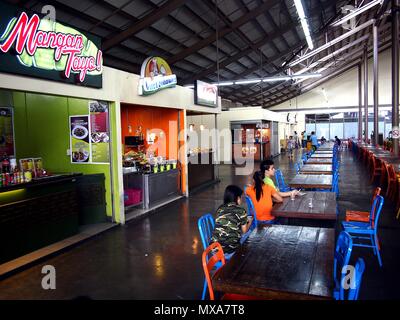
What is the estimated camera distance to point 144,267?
12.9ft

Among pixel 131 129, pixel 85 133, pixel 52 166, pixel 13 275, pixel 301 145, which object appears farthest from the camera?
pixel 301 145

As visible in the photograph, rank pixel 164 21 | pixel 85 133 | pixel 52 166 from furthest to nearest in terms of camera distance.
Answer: pixel 164 21
pixel 52 166
pixel 85 133

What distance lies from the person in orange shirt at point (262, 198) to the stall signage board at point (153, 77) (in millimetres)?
3193

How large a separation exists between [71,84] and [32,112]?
1.97 metres

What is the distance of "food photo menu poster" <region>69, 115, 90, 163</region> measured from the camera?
578 centimetres

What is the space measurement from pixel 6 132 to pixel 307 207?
17.6 ft

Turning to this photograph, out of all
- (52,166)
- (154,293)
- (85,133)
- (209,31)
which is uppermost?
(209,31)

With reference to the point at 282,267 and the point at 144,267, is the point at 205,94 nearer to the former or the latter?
the point at 144,267

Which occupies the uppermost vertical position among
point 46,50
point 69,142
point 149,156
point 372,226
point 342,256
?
point 46,50

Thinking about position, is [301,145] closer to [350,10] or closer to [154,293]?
[350,10]

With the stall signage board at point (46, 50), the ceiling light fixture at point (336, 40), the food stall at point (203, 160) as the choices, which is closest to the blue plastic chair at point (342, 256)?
the stall signage board at point (46, 50)

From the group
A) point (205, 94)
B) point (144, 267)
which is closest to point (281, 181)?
point (144, 267)

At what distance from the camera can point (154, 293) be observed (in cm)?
330

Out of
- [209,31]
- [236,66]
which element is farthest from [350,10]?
[236,66]
